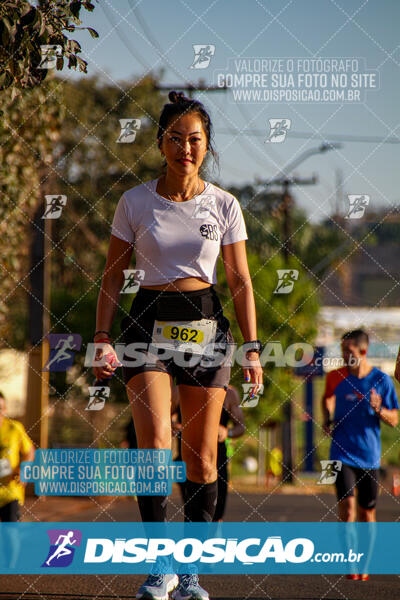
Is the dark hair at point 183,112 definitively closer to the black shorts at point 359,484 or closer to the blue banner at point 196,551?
the blue banner at point 196,551

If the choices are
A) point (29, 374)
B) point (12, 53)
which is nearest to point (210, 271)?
point (12, 53)

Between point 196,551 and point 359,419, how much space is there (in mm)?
2372

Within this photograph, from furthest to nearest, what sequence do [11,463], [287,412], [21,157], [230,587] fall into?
[287,412] → [21,157] → [11,463] → [230,587]

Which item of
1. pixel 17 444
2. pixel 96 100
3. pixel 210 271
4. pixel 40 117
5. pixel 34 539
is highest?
pixel 96 100

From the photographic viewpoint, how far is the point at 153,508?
4.66 metres

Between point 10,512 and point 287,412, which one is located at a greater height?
point 287,412

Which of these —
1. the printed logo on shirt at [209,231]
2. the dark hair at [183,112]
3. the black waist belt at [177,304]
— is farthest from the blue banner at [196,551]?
the dark hair at [183,112]

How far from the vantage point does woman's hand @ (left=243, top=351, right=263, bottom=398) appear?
4.86 metres

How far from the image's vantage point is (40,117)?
35.1 ft

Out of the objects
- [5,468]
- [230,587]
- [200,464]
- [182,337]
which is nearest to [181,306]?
[182,337]

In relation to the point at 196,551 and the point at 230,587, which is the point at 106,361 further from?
the point at 230,587

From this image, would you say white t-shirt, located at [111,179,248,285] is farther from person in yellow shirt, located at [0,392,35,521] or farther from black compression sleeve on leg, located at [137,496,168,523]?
person in yellow shirt, located at [0,392,35,521]

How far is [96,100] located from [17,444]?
22894 mm

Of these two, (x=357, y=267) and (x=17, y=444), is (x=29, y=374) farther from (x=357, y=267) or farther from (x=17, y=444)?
(x=357, y=267)
